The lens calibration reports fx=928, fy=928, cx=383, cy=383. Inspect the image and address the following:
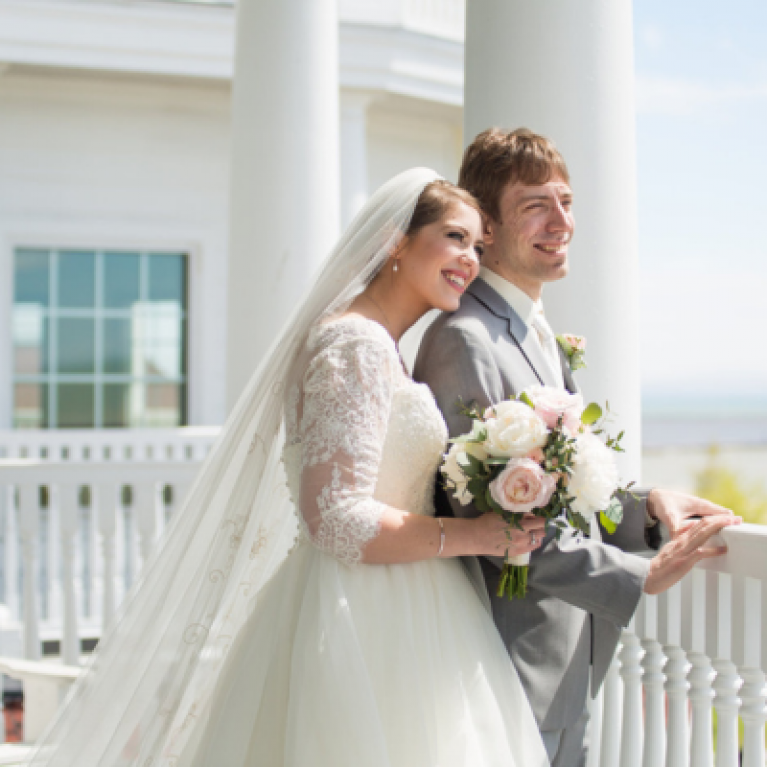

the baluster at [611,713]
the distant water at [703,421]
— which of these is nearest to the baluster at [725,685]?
the baluster at [611,713]

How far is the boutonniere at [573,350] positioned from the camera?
2770mm

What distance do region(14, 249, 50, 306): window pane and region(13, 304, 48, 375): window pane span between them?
3.4 inches

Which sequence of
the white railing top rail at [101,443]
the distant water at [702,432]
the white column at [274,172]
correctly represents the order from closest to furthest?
the white column at [274,172], the white railing top rail at [101,443], the distant water at [702,432]

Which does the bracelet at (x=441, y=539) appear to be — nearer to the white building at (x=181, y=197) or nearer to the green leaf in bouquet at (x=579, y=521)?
the green leaf in bouquet at (x=579, y=521)

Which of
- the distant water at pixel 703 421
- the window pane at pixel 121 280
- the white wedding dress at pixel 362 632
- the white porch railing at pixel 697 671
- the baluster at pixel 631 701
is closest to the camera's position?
the white wedding dress at pixel 362 632

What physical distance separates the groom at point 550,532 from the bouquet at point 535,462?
0.17 m

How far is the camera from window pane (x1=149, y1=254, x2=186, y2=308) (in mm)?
9281

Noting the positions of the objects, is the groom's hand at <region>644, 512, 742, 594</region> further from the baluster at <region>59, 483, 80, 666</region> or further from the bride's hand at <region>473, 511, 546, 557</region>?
the baluster at <region>59, 483, 80, 666</region>

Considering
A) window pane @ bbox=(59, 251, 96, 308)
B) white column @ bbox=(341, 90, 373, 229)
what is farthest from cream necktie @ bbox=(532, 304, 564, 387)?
window pane @ bbox=(59, 251, 96, 308)

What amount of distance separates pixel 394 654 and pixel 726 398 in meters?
103

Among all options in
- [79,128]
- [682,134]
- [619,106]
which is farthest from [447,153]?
[682,134]

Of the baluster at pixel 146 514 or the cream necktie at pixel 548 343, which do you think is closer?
the cream necktie at pixel 548 343

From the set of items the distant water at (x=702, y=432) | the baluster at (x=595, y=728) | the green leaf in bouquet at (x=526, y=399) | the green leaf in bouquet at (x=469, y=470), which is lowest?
the distant water at (x=702, y=432)

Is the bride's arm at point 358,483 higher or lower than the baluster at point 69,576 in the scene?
higher
